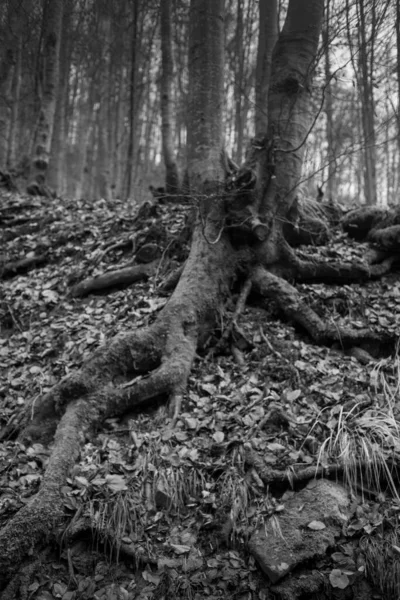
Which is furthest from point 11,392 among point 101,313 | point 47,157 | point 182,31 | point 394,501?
point 182,31

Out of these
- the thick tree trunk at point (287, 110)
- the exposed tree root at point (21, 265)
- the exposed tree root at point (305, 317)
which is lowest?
the exposed tree root at point (305, 317)

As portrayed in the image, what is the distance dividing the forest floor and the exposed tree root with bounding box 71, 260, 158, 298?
0.17 metres

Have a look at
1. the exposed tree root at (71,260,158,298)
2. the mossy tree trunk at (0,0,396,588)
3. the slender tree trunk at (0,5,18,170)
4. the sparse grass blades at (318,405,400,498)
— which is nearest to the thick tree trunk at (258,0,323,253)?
the mossy tree trunk at (0,0,396,588)

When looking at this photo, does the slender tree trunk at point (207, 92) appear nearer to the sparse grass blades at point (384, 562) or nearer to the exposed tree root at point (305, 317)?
the exposed tree root at point (305, 317)

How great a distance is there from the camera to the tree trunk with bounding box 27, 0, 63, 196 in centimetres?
921

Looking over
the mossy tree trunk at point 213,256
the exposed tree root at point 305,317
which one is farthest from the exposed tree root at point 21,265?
the exposed tree root at point 305,317

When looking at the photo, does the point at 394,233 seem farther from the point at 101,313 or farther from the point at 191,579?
the point at 191,579

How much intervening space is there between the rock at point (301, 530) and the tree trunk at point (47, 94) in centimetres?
890

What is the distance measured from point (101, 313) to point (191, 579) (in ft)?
9.90

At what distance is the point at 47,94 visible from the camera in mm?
9461

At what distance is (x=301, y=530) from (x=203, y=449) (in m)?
0.87

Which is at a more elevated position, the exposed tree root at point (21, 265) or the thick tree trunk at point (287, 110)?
the thick tree trunk at point (287, 110)

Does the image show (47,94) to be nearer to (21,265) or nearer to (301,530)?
(21,265)

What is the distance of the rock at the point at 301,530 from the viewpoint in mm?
2404
